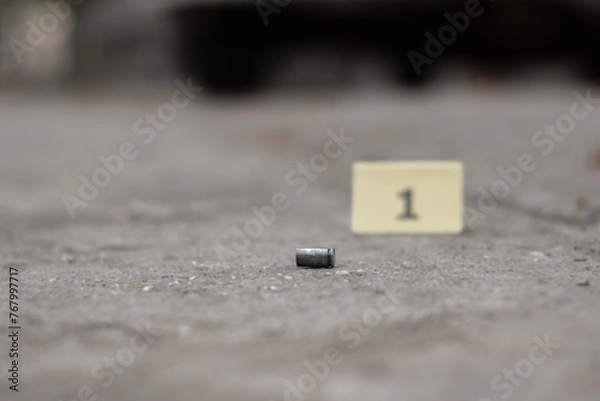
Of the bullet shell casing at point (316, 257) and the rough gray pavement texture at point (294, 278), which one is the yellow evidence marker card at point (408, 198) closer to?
the rough gray pavement texture at point (294, 278)

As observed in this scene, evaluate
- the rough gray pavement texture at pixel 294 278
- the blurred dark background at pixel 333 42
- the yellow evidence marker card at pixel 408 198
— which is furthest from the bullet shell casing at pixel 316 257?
the blurred dark background at pixel 333 42

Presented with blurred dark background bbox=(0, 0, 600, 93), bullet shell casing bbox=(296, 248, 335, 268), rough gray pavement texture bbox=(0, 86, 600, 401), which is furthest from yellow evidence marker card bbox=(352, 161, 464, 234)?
blurred dark background bbox=(0, 0, 600, 93)

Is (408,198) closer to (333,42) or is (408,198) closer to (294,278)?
(294,278)

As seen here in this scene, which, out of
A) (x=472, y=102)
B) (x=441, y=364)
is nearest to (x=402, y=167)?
(x=441, y=364)

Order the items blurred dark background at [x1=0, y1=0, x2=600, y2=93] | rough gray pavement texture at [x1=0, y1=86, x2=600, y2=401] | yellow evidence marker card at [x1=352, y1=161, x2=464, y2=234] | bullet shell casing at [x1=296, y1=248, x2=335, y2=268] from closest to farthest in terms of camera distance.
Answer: rough gray pavement texture at [x1=0, y1=86, x2=600, y2=401] < bullet shell casing at [x1=296, y1=248, x2=335, y2=268] < yellow evidence marker card at [x1=352, y1=161, x2=464, y2=234] < blurred dark background at [x1=0, y1=0, x2=600, y2=93]

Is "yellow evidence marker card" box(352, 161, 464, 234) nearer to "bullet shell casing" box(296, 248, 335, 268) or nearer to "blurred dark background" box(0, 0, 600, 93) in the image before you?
"bullet shell casing" box(296, 248, 335, 268)

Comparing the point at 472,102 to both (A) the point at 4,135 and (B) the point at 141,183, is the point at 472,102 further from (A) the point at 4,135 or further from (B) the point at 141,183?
(A) the point at 4,135
